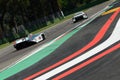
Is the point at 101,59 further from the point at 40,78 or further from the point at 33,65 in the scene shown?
the point at 33,65

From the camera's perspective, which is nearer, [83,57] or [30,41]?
[83,57]

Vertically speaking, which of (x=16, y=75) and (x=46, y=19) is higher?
(x=16, y=75)

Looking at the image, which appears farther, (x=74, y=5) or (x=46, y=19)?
(x=74, y=5)

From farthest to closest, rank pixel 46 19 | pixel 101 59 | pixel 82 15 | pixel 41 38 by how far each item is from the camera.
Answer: pixel 46 19 → pixel 82 15 → pixel 41 38 → pixel 101 59

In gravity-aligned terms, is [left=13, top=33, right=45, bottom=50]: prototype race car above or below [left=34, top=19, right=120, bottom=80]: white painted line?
below

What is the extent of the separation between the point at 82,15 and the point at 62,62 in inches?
1011

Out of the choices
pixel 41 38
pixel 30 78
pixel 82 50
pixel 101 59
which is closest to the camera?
pixel 101 59

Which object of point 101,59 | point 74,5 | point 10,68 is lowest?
point 74,5

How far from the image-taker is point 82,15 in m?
37.7

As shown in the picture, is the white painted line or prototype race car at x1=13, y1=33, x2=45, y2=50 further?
prototype race car at x1=13, y1=33, x2=45, y2=50

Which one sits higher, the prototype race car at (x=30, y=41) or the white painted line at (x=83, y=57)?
the white painted line at (x=83, y=57)

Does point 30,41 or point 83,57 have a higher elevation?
point 83,57

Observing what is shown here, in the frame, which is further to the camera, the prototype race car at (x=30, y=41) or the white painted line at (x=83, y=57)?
the prototype race car at (x=30, y=41)

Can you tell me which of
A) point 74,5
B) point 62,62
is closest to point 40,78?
point 62,62
